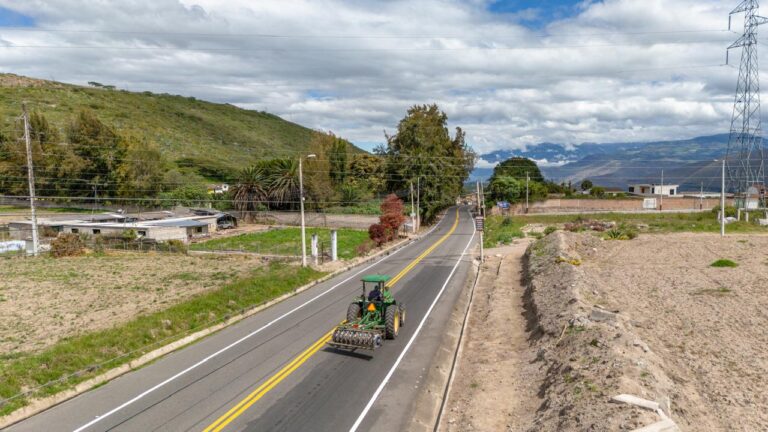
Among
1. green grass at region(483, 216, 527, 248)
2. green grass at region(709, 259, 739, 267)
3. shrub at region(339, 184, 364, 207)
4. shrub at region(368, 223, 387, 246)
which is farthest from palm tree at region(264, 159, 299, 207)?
green grass at region(709, 259, 739, 267)

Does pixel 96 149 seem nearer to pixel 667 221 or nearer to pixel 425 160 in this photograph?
pixel 425 160

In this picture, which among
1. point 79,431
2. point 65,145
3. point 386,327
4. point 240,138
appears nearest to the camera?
point 79,431

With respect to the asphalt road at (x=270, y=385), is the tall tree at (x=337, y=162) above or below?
above

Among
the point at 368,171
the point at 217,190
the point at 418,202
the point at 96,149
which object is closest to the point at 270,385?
the point at 418,202

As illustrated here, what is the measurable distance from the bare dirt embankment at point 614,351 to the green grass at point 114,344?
36.8 ft

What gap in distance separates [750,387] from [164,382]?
16691 mm

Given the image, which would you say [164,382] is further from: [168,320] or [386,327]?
[386,327]

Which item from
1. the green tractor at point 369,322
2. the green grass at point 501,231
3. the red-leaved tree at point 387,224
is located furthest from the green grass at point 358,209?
the green tractor at point 369,322

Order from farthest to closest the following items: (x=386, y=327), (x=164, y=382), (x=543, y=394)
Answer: (x=386, y=327) < (x=164, y=382) < (x=543, y=394)

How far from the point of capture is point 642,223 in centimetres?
6338

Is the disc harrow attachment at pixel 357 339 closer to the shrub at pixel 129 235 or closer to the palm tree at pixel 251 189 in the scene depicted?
the shrub at pixel 129 235

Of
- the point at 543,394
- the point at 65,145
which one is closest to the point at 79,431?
the point at 543,394

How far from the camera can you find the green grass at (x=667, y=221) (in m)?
54.4

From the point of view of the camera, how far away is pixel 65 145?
252 ft
